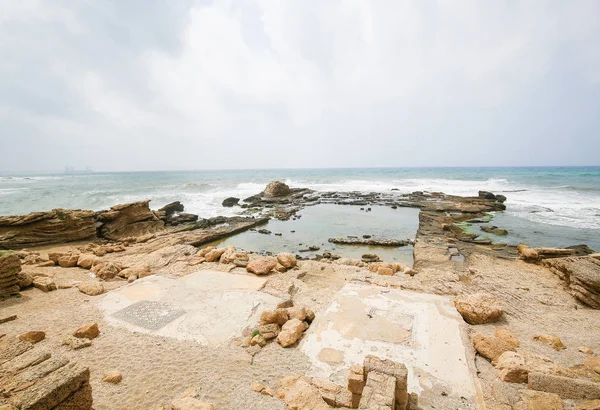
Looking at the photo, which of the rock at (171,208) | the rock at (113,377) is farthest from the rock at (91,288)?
the rock at (171,208)

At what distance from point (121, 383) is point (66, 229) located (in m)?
12.5

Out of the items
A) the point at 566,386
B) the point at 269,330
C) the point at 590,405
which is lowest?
the point at 269,330

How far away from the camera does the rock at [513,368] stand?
3.61 metres

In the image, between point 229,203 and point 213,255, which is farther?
point 229,203

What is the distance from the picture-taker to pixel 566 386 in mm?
3139

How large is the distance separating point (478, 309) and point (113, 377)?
6585 mm

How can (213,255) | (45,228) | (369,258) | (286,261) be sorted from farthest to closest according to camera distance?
(45,228) < (369,258) < (213,255) < (286,261)

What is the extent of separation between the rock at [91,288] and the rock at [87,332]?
2087 mm

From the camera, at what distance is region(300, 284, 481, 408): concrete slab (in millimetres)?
3666

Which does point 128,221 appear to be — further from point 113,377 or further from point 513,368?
point 513,368

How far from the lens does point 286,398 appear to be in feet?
11.0

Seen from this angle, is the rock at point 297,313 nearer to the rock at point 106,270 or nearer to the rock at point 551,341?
the rock at point 551,341

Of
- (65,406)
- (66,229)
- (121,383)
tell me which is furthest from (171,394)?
(66,229)

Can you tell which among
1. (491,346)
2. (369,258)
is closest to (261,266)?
(369,258)
